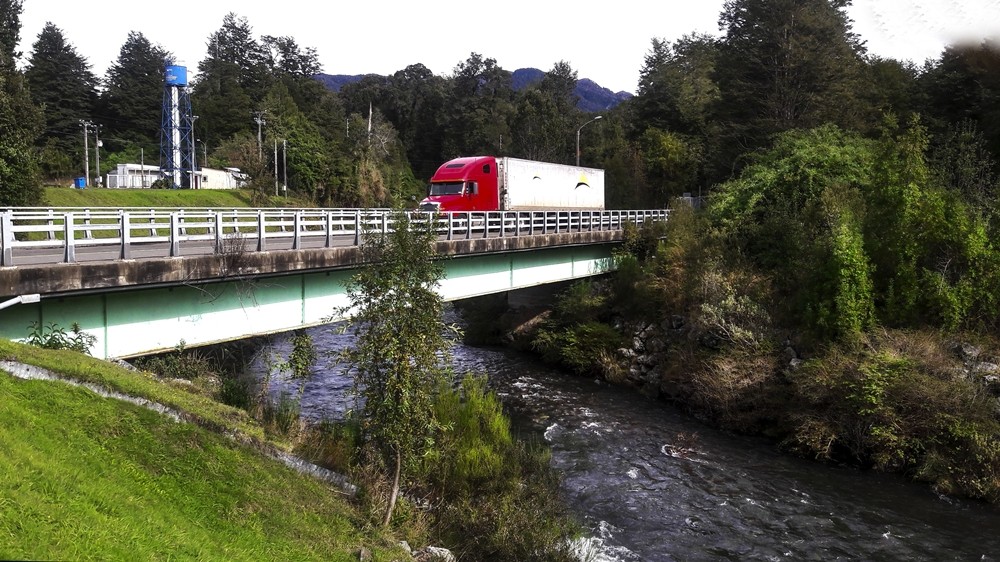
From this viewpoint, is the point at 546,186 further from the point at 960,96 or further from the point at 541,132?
the point at 541,132

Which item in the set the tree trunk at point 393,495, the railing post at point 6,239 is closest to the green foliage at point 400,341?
the tree trunk at point 393,495

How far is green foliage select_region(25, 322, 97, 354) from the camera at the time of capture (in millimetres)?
12086

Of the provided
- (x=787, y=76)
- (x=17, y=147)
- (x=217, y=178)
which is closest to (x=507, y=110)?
(x=217, y=178)

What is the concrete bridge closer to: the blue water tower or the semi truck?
the semi truck

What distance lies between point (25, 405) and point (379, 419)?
15.7 ft

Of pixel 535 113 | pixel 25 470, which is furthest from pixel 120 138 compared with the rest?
pixel 25 470

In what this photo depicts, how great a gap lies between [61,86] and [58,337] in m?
86.7

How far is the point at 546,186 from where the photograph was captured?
122 feet

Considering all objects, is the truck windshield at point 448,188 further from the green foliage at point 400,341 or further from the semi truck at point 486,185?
the green foliage at point 400,341

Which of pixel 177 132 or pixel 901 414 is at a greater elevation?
pixel 177 132

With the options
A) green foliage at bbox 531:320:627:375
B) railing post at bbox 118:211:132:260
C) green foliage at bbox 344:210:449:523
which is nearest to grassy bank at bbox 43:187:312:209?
green foliage at bbox 531:320:627:375

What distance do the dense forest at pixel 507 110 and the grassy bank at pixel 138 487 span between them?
17.7 ft

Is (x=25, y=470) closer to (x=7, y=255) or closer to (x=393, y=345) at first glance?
(x=393, y=345)

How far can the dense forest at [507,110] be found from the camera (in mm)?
36094
